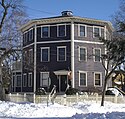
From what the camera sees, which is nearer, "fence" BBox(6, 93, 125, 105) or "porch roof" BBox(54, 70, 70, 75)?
"fence" BBox(6, 93, 125, 105)

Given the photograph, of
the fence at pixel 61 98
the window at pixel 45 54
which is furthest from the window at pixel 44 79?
the fence at pixel 61 98

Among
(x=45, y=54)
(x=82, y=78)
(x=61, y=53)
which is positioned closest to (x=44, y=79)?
(x=45, y=54)

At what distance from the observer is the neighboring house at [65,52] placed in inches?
1757

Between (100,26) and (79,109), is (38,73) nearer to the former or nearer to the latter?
(100,26)

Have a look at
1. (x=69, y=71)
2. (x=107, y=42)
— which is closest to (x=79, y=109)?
(x=107, y=42)

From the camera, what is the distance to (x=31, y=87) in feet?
156

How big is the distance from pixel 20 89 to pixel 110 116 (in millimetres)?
37674

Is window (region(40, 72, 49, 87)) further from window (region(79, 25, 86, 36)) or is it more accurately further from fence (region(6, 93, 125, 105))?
fence (region(6, 93, 125, 105))

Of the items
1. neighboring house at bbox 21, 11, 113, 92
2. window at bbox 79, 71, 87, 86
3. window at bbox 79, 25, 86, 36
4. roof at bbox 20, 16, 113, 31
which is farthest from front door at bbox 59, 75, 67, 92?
roof at bbox 20, 16, 113, 31

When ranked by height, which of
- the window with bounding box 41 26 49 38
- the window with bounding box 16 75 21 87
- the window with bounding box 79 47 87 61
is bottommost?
the window with bounding box 16 75 21 87

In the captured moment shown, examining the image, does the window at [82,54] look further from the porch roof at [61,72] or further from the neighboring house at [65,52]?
the porch roof at [61,72]

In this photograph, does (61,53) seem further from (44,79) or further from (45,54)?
(44,79)

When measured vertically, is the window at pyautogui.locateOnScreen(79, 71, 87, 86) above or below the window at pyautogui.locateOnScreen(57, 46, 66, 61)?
below

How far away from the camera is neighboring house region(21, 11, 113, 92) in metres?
44.6
